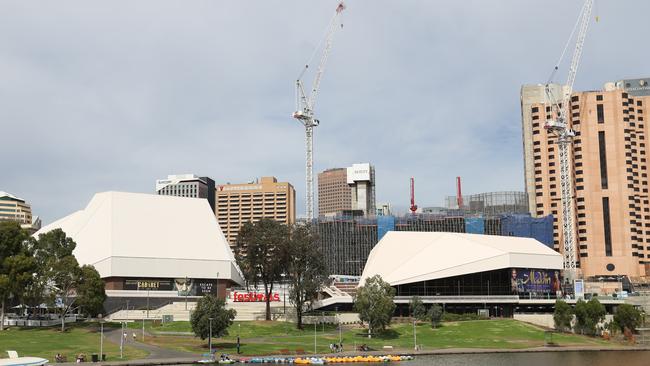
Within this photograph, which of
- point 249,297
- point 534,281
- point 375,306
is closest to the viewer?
point 375,306

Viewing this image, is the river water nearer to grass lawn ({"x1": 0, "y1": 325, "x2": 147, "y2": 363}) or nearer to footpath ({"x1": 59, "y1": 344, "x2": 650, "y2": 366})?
footpath ({"x1": 59, "y1": 344, "x2": 650, "y2": 366})

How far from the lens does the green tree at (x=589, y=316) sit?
456 ft

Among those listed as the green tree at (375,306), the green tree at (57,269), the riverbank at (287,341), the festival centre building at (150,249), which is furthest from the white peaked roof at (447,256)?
the green tree at (57,269)

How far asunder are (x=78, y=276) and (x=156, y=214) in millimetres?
56441

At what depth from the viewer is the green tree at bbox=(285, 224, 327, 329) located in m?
139

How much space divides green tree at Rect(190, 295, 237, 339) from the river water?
28.0m

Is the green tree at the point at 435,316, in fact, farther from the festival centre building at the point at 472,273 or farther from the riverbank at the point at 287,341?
the festival centre building at the point at 472,273

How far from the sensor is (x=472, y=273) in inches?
6693

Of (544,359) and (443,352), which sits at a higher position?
(443,352)

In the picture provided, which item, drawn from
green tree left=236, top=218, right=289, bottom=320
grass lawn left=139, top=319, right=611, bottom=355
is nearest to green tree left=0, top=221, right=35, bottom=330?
grass lawn left=139, top=319, right=611, bottom=355

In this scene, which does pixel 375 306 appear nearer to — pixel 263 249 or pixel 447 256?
pixel 263 249

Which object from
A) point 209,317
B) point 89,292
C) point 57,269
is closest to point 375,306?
point 209,317

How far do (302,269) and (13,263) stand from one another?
51.9m

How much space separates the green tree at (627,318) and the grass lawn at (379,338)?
6.54 metres
